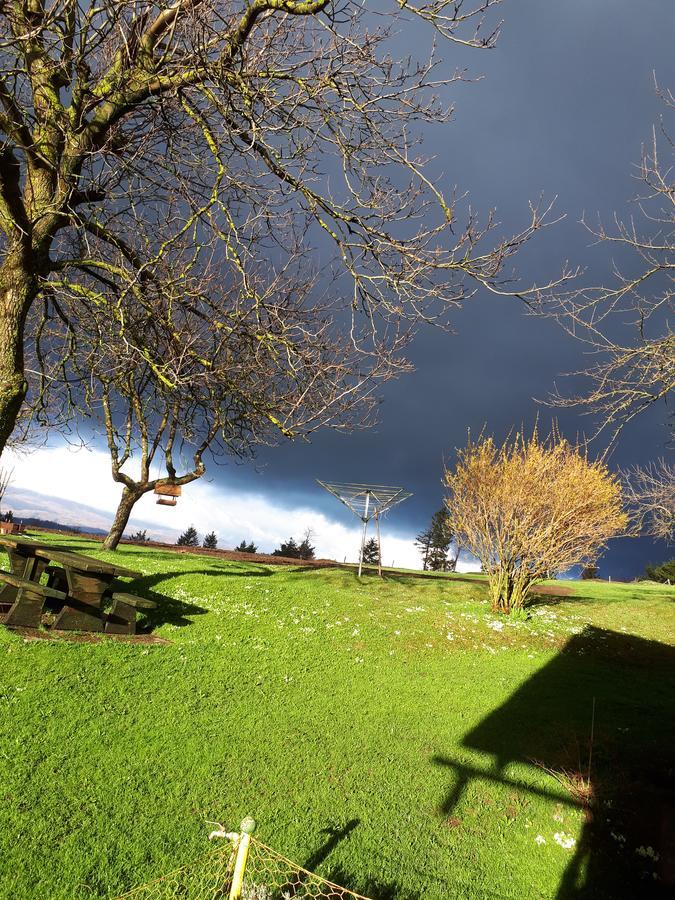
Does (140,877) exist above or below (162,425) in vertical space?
below

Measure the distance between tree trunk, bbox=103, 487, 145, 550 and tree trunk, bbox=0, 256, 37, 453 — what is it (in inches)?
404

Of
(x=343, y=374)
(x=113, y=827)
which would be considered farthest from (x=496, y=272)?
(x=113, y=827)

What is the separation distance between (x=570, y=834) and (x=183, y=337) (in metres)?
7.29

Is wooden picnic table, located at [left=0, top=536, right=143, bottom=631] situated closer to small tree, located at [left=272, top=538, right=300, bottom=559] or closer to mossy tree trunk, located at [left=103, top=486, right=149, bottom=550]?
mossy tree trunk, located at [left=103, top=486, right=149, bottom=550]

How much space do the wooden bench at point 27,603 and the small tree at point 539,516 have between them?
1038cm

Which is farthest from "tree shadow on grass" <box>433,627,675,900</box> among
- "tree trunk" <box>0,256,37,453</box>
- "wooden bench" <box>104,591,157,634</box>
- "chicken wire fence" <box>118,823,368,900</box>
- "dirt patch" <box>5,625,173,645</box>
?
"tree trunk" <box>0,256,37,453</box>

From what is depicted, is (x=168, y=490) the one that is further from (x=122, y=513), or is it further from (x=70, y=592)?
(x=70, y=592)

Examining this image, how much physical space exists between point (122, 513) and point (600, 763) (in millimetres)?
14207

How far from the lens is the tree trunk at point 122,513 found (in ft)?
49.7

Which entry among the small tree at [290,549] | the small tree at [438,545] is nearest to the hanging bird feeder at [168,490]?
the small tree at [290,549]

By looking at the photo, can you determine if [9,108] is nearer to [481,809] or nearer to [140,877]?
[140,877]

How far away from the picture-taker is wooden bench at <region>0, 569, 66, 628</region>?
246 inches

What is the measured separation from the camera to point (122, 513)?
1525 centimetres

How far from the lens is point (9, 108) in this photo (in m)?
4.79
